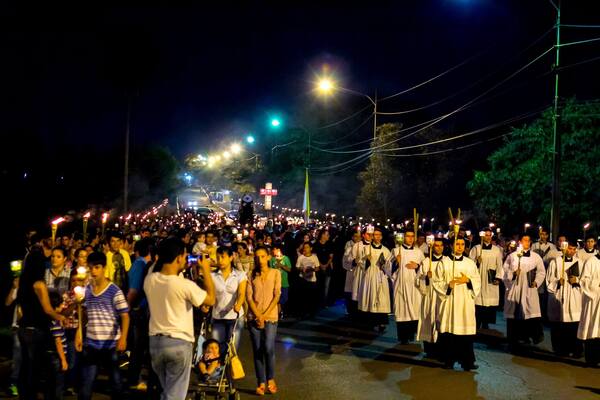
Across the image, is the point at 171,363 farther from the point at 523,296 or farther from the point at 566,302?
the point at 523,296

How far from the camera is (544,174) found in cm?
2142

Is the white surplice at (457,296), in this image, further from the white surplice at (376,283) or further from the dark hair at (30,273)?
the dark hair at (30,273)

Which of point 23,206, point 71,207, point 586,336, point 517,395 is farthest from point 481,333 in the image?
point 71,207

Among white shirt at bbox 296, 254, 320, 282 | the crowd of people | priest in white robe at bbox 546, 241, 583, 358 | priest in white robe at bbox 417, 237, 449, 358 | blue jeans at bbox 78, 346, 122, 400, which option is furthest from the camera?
→ white shirt at bbox 296, 254, 320, 282

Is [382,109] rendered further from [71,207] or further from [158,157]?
[71,207]

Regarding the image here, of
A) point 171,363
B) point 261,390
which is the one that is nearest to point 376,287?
point 261,390

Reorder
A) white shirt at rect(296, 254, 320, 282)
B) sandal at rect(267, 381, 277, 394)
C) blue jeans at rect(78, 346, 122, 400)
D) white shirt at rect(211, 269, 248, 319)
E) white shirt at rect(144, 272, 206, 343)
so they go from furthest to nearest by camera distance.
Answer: white shirt at rect(296, 254, 320, 282), sandal at rect(267, 381, 277, 394), white shirt at rect(211, 269, 248, 319), blue jeans at rect(78, 346, 122, 400), white shirt at rect(144, 272, 206, 343)

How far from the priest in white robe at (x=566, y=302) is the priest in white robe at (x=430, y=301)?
85.7 inches

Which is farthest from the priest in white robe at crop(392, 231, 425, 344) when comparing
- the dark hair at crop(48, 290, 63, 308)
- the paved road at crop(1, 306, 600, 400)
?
the dark hair at crop(48, 290, 63, 308)

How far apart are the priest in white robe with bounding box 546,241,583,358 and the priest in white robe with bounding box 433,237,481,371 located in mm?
1888

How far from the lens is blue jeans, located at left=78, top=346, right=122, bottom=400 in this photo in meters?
6.91

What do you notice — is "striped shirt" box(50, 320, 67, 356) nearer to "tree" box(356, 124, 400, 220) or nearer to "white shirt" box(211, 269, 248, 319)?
"white shirt" box(211, 269, 248, 319)

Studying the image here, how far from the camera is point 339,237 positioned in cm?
1794

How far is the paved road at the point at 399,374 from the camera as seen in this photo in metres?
8.71
